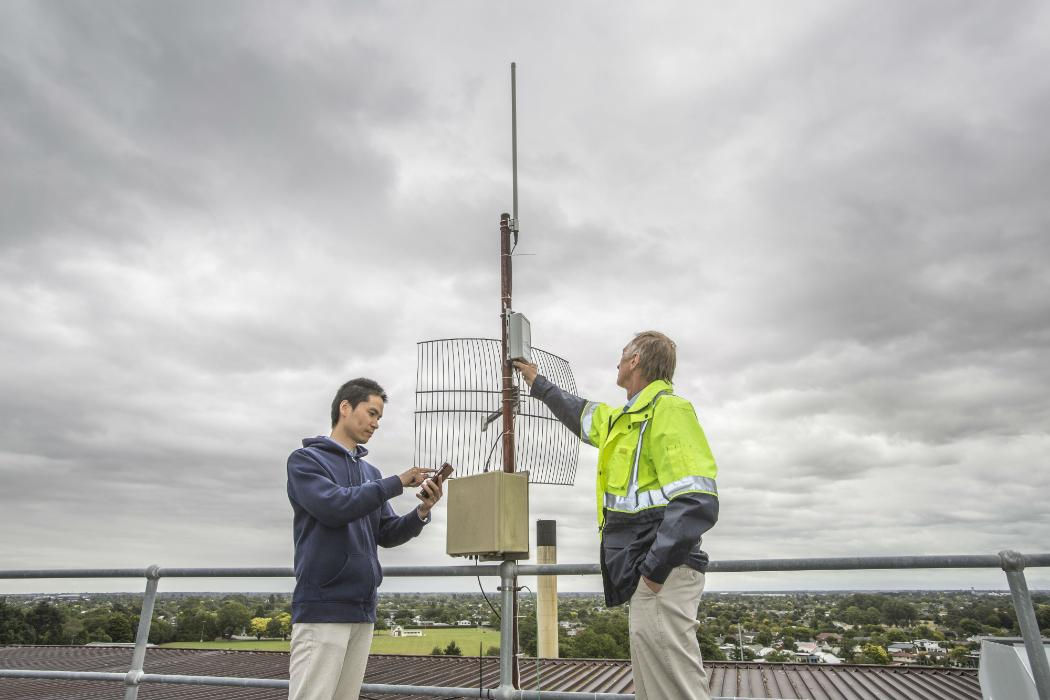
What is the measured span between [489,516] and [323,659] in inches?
34.8

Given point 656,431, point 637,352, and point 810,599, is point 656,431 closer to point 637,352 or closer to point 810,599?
point 637,352

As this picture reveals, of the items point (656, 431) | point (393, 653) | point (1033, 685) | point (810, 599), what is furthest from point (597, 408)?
point (393, 653)

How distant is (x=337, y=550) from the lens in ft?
8.54

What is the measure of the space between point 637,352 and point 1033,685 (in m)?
1.91

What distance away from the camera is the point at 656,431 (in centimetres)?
228

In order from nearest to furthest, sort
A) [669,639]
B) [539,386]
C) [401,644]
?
1. [669,639]
2. [539,386]
3. [401,644]

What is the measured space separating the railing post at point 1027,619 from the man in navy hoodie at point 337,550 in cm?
229

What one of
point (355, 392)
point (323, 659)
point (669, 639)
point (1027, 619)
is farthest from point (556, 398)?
point (1027, 619)

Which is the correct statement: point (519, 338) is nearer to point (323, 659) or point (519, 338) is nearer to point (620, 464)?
point (620, 464)

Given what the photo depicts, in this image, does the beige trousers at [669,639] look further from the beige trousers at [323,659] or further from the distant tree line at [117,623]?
the distant tree line at [117,623]

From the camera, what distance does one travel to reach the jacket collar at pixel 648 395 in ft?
7.83

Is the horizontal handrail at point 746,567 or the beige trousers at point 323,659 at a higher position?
the horizontal handrail at point 746,567

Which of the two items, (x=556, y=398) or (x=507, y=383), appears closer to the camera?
(x=556, y=398)

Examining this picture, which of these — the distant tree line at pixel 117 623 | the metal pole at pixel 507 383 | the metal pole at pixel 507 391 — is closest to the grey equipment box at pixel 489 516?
the metal pole at pixel 507 391
